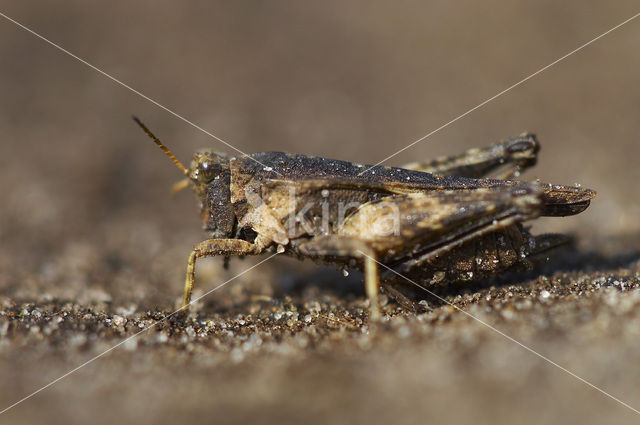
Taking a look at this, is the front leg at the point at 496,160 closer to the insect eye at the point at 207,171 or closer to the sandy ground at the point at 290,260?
the sandy ground at the point at 290,260

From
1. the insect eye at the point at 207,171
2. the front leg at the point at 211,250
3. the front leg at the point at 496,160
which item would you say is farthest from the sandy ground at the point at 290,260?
the insect eye at the point at 207,171

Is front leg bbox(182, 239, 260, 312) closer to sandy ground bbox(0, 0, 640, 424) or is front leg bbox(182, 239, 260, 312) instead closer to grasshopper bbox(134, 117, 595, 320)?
grasshopper bbox(134, 117, 595, 320)

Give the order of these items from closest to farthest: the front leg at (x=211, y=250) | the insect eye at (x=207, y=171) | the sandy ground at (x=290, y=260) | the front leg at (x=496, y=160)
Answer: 1. the sandy ground at (x=290, y=260)
2. the front leg at (x=211, y=250)
3. the insect eye at (x=207, y=171)
4. the front leg at (x=496, y=160)

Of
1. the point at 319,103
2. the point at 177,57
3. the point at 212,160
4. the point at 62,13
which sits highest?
the point at 62,13

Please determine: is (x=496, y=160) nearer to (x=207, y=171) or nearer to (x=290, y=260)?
(x=207, y=171)

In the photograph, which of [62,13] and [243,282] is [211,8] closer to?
[62,13]

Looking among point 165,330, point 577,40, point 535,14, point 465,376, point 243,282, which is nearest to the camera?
point 465,376

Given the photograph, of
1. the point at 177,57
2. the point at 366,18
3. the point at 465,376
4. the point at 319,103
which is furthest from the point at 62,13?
the point at 465,376
